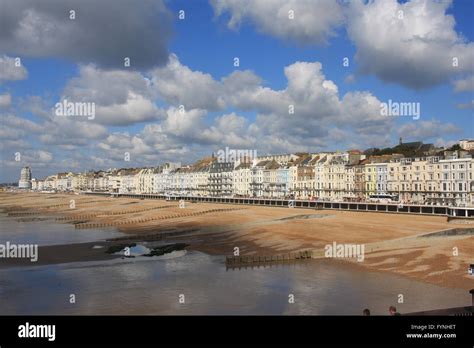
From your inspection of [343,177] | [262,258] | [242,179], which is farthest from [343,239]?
[242,179]

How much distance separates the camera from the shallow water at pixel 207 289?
24062 mm

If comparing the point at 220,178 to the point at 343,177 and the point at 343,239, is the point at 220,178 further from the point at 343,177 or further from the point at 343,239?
the point at 343,239

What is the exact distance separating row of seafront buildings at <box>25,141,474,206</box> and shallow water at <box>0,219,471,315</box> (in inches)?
1895

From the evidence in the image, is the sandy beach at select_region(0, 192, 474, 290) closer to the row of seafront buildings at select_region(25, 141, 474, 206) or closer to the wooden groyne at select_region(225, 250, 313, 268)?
the wooden groyne at select_region(225, 250, 313, 268)

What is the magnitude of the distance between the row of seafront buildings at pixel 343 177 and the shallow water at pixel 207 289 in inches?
1895

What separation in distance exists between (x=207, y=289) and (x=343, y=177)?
88.2m

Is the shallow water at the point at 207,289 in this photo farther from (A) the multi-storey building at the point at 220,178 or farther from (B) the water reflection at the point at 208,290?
(A) the multi-storey building at the point at 220,178

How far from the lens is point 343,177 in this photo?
111875 millimetres

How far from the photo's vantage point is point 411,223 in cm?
6038

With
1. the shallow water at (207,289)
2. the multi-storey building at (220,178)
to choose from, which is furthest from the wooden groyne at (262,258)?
the multi-storey building at (220,178)

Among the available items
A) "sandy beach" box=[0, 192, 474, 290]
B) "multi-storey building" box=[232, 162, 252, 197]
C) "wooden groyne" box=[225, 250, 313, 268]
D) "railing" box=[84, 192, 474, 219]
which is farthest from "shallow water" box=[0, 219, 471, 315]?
"multi-storey building" box=[232, 162, 252, 197]

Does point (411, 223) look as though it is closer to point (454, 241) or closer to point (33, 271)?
Answer: point (454, 241)
